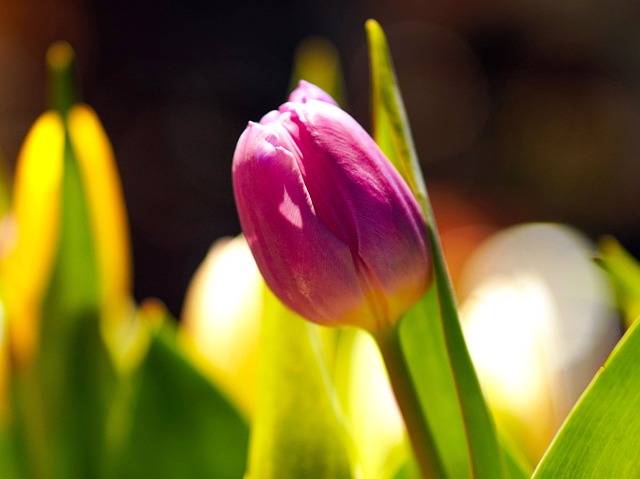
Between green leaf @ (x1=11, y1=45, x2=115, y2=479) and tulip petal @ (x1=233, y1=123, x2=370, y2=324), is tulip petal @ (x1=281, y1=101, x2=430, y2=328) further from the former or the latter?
green leaf @ (x1=11, y1=45, x2=115, y2=479)

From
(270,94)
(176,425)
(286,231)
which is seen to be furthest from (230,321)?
(270,94)

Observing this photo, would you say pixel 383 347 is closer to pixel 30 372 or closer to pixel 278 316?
pixel 278 316

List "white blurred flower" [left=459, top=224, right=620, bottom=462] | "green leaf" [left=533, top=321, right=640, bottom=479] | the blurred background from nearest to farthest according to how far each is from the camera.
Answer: "green leaf" [left=533, top=321, right=640, bottom=479]
"white blurred flower" [left=459, top=224, right=620, bottom=462]
the blurred background

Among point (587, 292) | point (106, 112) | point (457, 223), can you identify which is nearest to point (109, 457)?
point (587, 292)

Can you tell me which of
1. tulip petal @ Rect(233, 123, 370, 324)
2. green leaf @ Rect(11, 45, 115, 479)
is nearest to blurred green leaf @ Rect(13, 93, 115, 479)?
green leaf @ Rect(11, 45, 115, 479)

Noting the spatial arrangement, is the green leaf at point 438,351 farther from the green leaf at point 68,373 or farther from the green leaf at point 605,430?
the green leaf at point 68,373
